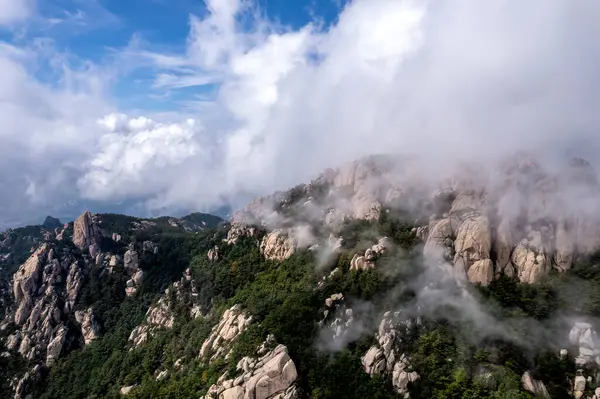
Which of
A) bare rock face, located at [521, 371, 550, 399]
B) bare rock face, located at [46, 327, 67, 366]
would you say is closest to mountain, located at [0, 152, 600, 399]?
bare rock face, located at [521, 371, 550, 399]

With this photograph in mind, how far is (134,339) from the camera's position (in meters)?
183

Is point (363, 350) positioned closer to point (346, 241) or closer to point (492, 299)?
point (492, 299)

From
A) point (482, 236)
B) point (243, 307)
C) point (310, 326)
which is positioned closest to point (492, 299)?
point (482, 236)

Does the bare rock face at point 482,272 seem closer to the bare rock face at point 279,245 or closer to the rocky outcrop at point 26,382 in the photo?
the bare rock face at point 279,245

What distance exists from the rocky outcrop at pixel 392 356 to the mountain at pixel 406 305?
0.98ft

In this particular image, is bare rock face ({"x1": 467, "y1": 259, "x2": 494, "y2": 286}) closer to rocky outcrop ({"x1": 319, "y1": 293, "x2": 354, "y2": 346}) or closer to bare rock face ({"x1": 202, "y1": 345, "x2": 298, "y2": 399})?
rocky outcrop ({"x1": 319, "y1": 293, "x2": 354, "y2": 346})

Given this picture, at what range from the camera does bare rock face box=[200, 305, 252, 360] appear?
132 m

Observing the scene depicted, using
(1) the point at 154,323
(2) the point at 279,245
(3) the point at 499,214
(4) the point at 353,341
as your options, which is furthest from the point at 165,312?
(3) the point at 499,214

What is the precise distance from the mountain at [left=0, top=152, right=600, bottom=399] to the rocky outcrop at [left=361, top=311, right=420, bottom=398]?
298mm

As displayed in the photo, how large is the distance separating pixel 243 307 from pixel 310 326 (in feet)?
116

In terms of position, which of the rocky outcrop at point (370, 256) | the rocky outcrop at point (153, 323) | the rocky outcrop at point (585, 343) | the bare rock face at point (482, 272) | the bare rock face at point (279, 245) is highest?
the bare rock face at point (279, 245)

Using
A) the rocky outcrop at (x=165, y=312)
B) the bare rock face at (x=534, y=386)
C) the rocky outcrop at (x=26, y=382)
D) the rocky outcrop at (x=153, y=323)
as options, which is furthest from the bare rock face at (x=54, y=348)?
the bare rock face at (x=534, y=386)

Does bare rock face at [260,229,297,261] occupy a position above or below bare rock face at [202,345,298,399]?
above

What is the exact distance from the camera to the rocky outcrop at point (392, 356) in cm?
9756
